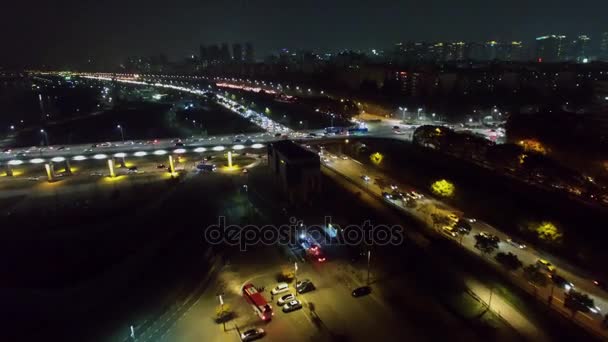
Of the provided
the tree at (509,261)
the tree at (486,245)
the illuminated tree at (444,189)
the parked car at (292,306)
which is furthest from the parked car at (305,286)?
the illuminated tree at (444,189)

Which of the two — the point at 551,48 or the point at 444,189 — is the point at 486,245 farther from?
the point at 551,48

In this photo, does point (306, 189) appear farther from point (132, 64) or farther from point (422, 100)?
point (132, 64)

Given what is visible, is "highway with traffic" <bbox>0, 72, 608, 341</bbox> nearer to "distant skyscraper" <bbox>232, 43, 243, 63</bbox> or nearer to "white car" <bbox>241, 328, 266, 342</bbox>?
"white car" <bbox>241, 328, 266, 342</bbox>

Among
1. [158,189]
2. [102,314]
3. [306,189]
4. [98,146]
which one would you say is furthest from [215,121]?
[102,314]

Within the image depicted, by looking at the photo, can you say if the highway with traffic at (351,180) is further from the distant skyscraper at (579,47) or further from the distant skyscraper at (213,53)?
the distant skyscraper at (213,53)

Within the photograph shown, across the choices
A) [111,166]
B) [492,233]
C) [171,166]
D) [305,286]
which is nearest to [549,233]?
[492,233]

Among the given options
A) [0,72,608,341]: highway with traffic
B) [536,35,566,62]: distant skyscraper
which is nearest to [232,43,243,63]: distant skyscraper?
[536,35,566,62]: distant skyscraper
